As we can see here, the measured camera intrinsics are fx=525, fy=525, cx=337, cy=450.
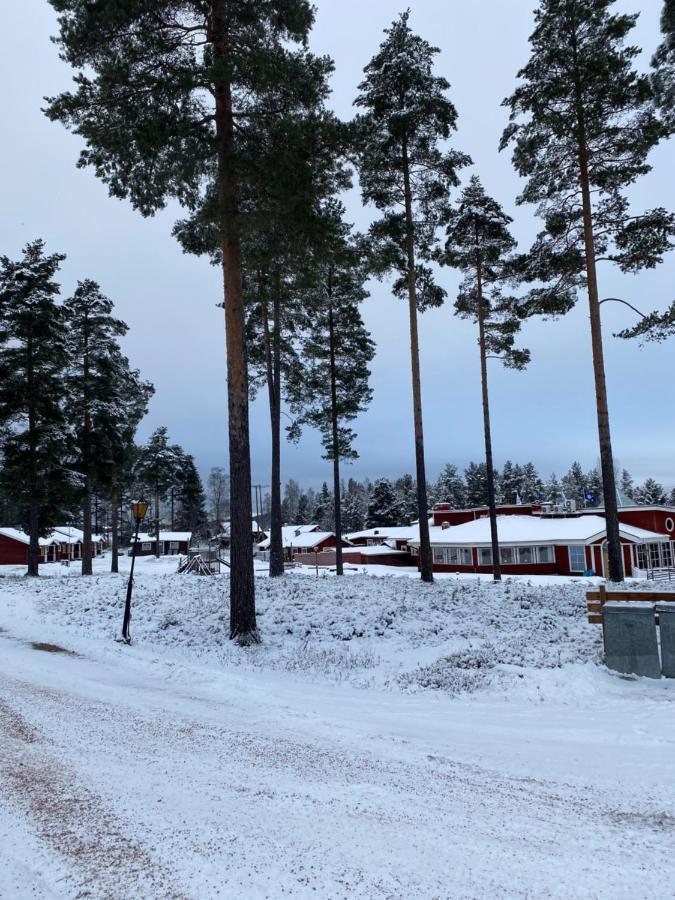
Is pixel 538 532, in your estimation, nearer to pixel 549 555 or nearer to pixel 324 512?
pixel 549 555

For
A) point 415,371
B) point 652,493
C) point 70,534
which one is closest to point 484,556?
point 415,371

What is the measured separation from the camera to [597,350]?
1327 centimetres

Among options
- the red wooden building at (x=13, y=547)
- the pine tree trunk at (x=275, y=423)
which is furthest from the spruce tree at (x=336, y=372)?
the red wooden building at (x=13, y=547)

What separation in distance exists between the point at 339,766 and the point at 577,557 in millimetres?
32667

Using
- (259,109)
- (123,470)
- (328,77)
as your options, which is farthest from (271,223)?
(123,470)

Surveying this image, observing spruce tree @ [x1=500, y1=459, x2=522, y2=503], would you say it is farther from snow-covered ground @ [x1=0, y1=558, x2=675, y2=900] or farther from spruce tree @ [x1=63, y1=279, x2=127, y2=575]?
snow-covered ground @ [x1=0, y1=558, x2=675, y2=900]

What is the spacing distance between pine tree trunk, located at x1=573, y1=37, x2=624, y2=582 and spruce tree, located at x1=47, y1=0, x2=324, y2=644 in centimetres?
734

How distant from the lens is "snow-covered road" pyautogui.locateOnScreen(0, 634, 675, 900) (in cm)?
307

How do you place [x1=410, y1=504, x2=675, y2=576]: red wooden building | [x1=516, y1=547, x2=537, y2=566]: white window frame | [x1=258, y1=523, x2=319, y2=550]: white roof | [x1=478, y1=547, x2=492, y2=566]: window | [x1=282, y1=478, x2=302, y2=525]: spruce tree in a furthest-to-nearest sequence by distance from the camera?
1. [x1=282, y1=478, x2=302, y2=525]: spruce tree
2. [x1=258, y1=523, x2=319, y2=550]: white roof
3. [x1=478, y1=547, x2=492, y2=566]: window
4. [x1=516, y1=547, x2=537, y2=566]: white window frame
5. [x1=410, y1=504, x2=675, y2=576]: red wooden building

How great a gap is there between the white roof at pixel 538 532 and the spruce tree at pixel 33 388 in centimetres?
2459

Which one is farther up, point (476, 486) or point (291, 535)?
point (476, 486)

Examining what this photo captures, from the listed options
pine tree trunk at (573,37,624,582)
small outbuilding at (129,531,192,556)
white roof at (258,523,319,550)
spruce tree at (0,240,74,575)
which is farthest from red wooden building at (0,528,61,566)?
pine tree trunk at (573,37,624,582)

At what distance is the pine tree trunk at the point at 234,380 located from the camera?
1014cm

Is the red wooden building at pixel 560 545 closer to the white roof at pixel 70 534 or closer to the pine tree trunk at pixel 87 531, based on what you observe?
the pine tree trunk at pixel 87 531
